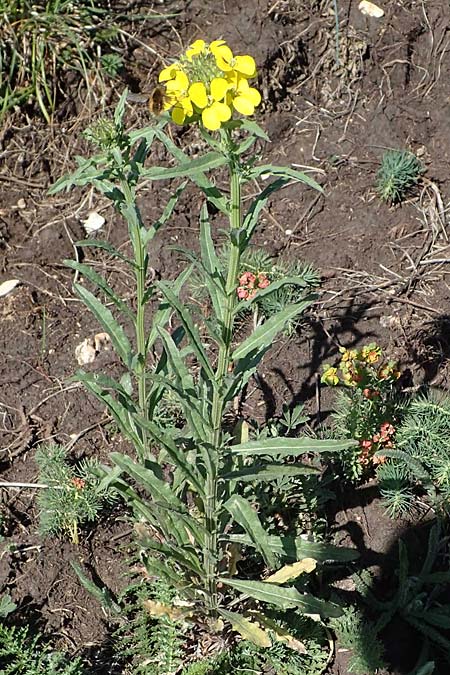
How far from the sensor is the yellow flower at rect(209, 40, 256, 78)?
1581mm

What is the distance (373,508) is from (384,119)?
2.06 meters

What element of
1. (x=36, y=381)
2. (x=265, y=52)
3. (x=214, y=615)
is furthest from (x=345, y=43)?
(x=214, y=615)

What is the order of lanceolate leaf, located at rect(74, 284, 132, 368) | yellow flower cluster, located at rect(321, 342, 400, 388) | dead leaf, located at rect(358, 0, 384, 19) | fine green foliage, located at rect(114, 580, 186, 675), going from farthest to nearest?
dead leaf, located at rect(358, 0, 384, 19)
yellow flower cluster, located at rect(321, 342, 400, 388)
fine green foliage, located at rect(114, 580, 186, 675)
lanceolate leaf, located at rect(74, 284, 132, 368)

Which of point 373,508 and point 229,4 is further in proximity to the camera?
point 229,4

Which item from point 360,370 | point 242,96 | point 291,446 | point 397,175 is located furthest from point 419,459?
point 242,96

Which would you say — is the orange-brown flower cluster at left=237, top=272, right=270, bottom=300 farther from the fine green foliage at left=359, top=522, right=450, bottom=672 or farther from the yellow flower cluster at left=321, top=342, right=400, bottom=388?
the fine green foliage at left=359, top=522, right=450, bottom=672

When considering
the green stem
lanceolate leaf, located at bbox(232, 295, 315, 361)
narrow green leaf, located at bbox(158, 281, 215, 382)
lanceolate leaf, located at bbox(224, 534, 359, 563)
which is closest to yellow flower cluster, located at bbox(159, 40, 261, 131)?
the green stem

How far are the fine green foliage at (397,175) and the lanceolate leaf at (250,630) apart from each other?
2.09 metres

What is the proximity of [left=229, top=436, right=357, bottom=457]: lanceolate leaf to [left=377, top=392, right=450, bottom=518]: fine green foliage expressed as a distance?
0.79m

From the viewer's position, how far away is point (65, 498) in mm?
2729

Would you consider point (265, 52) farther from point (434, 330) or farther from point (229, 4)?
point (434, 330)

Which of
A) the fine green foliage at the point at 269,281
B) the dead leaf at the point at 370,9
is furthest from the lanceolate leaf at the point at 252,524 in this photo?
the dead leaf at the point at 370,9

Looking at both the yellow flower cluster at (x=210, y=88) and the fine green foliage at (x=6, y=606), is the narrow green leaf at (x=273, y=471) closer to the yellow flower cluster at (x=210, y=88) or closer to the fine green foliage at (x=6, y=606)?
the yellow flower cluster at (x=210, y=88)

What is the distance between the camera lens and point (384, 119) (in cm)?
395
